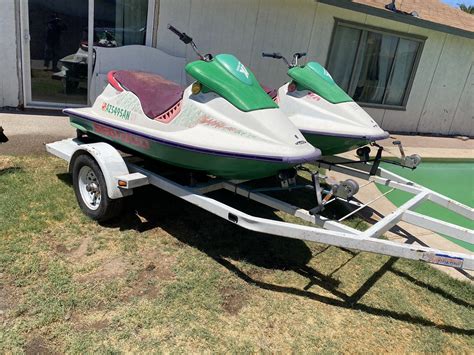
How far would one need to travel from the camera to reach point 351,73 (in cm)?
991

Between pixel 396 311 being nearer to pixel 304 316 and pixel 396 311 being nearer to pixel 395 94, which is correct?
pixel 304 316

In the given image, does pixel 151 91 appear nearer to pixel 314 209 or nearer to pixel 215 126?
pixel 215 126

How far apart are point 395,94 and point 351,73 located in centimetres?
178

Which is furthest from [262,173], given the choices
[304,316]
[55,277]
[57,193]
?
[57,193]

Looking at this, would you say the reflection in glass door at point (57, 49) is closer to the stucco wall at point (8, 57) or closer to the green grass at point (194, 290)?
the stucco wall at point (8, 57)

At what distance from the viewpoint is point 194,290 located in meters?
3.06

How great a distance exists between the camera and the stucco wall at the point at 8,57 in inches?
260

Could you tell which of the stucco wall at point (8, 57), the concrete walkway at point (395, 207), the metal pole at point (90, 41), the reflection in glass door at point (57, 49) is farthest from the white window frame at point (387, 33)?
the stucco wall at point (8, 57)

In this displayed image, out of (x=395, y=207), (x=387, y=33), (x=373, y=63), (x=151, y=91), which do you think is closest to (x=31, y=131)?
(x=151, y=91)

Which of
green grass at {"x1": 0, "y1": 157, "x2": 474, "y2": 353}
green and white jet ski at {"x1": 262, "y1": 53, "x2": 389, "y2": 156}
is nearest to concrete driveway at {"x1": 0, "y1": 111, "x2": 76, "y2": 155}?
green grass at {"x1": 0, "y1": 157, "x2": 474, "y2": 353}

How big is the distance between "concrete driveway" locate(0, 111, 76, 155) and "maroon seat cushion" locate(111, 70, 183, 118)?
6.30ft

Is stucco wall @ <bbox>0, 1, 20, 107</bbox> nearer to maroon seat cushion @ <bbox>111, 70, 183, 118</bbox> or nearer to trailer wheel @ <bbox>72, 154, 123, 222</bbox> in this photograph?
maroon seat cushion @ <bbox>111, 70, 183, 118</bbox>

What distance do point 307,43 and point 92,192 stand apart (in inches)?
265

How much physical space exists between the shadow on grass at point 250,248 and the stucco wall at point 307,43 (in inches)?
178
